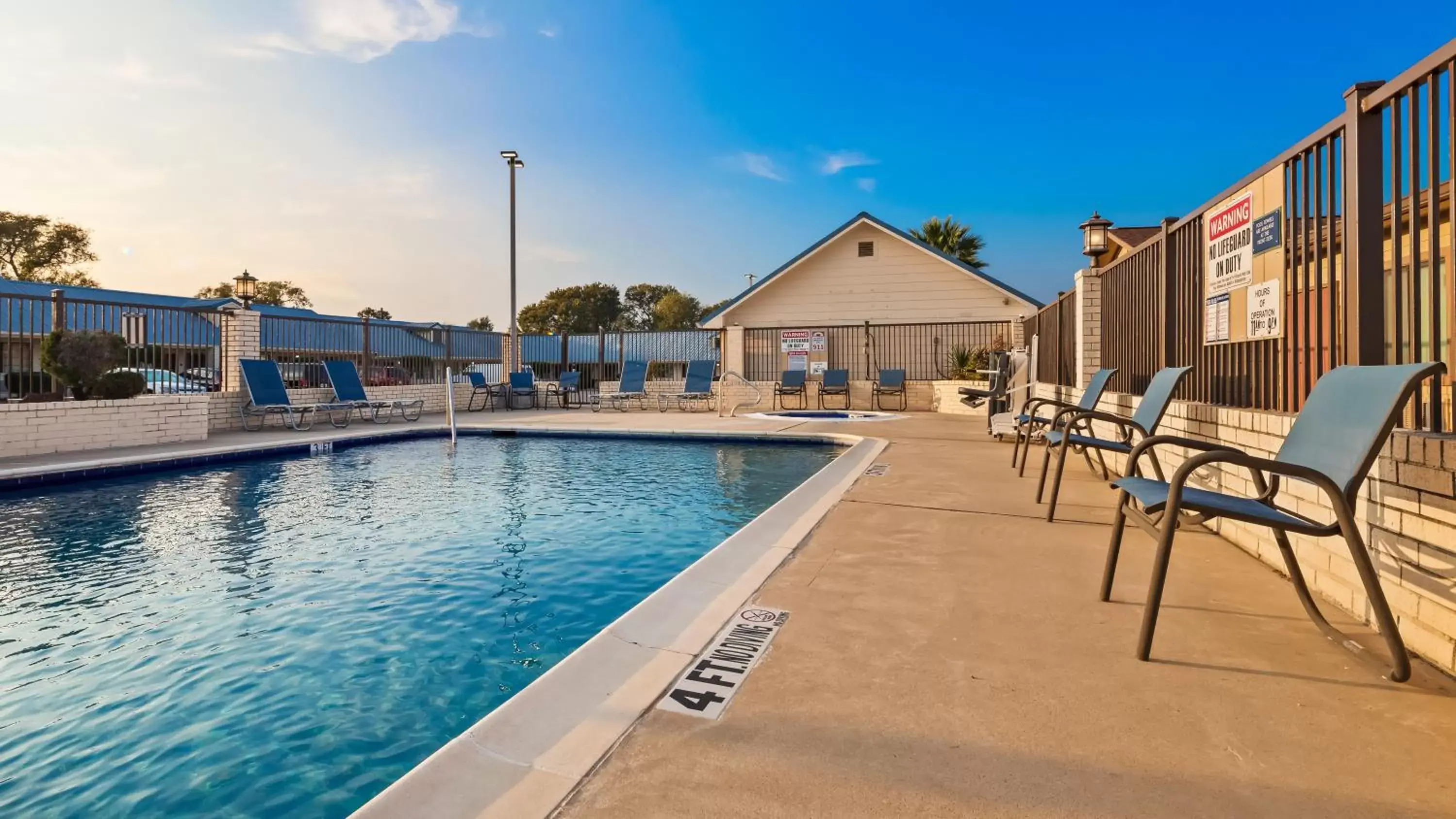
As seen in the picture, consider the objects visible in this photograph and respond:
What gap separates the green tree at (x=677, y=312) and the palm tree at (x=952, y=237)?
115 ft

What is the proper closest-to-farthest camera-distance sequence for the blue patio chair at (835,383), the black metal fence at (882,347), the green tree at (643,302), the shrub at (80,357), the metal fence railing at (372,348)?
the shrub at (80,357) < the metal fence railing at (372,348) < the blue patio chair at (835,383) < the black metal fence at (882,347) < the green tree at (643,302)

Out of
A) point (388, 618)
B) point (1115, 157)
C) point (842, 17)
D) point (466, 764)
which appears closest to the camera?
point (466, 764)

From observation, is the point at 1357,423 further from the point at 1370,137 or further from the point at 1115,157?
the point at 1115,157

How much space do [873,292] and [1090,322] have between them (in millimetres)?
12434

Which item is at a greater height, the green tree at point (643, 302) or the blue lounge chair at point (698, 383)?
the green tree at point (643, 302)

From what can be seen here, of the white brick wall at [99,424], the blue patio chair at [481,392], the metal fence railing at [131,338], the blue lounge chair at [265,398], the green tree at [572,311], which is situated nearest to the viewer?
the white brick wall at [99,424]

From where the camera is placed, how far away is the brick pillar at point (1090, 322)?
6359 millimetres

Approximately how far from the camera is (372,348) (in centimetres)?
1303

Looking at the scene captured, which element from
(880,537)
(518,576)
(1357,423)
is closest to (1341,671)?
(1357,423)

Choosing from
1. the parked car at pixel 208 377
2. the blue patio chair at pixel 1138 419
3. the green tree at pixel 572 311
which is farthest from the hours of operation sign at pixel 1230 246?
the green tree at pixel 572 311

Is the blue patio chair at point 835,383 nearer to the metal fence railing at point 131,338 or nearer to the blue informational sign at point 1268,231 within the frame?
the metal fence railing at point 131,338

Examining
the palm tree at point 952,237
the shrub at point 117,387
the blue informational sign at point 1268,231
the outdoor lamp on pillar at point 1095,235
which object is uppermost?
the palm tree at point 952,237

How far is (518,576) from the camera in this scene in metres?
3.43

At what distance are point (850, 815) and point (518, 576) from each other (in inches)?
102
